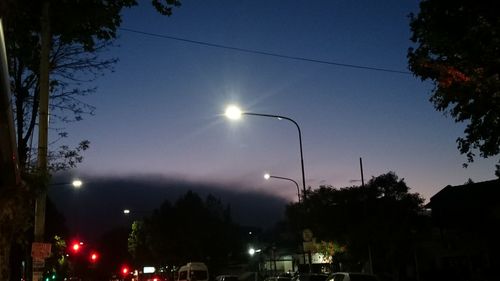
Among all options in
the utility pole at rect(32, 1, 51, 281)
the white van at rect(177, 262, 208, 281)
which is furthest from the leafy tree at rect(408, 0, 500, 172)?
the white van at rect(177, 262, 208, 281)

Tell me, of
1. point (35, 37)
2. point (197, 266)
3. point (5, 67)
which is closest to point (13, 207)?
point (5, 67)

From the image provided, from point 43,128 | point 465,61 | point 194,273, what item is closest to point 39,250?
point 43,128

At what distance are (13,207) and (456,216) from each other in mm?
30145

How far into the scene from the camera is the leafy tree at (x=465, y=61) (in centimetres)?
1496

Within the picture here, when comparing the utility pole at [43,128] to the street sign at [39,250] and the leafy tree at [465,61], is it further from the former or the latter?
the leafy tree at [465,61]

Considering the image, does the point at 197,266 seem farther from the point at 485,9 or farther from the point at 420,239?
the point at 485,9

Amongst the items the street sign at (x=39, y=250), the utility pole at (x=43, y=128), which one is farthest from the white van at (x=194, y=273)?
the street sign at (x=39, y=250)

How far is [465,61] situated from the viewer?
15.6 m

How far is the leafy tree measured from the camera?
15.0 m

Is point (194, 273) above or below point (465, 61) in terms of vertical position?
below

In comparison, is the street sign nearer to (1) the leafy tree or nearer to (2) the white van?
(1) the leafy tree


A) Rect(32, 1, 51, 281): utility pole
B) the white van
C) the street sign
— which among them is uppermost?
Rect(32, 1, 51, 281): utility pole

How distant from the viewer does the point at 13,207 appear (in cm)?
1102

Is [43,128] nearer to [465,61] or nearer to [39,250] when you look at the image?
[39,250]
